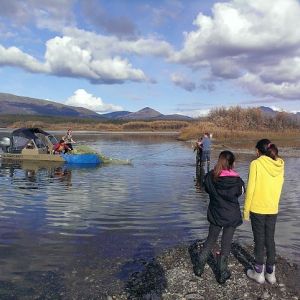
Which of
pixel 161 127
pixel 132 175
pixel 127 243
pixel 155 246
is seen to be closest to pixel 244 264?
pixel 155 246

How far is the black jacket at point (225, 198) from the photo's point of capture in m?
7.29

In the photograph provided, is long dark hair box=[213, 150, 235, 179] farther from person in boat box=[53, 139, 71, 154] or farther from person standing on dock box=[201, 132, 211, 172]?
person in boat box=[53, 139, 71, 154]

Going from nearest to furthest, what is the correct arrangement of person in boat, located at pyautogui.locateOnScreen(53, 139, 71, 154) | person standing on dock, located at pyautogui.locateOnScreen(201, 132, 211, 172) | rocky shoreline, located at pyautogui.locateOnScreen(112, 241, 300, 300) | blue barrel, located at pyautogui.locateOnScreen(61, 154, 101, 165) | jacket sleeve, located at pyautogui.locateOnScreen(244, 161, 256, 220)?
rocky shoreline, located at pyautogui.locateOnScreen(112, 241, 300, 300) → jacket sleeve, located at pyautogui.locateOnScreen(244, 161, 256, 220) → person standing on dock, located at pyautogui.locateOnScreen(201, 132, 211, 172) → blue barrel, located at pyautogui.locateOnScreen(61, 154, 101, 165) → person in boat, located at pyautogui.locateOnScreen(53, 139, 71, 154)

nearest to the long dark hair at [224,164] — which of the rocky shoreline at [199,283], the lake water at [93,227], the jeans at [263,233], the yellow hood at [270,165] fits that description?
the yellow hood at [270,165]

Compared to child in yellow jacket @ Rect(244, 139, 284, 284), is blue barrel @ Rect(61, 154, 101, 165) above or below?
below

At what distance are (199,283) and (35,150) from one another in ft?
75.7

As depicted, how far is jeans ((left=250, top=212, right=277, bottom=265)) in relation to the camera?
24.1ft

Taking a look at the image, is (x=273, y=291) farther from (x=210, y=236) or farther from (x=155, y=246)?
(x=155, y=246)

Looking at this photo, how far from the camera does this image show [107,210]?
13.5 meters

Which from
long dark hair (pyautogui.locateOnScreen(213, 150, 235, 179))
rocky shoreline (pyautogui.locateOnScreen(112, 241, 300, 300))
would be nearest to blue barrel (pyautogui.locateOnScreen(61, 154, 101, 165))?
rocky shoreline (pyautogui.locateOnScreen(112, 241, 300, 300))

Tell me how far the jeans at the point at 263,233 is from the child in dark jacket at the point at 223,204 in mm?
316

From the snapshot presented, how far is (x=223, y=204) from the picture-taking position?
7.35 metres

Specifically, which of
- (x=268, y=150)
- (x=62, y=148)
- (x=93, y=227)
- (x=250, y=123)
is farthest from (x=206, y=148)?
(x=250, y=123)

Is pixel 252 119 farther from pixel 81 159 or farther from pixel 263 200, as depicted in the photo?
pixel 263 200
